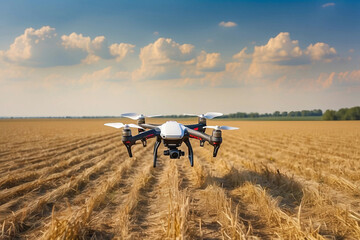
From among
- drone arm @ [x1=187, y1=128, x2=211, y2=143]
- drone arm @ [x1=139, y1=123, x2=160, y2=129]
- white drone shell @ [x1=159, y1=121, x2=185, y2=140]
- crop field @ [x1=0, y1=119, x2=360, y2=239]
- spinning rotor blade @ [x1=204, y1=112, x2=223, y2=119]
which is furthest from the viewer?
crop field @ [x1=0, y1=119, x2=360, y2=239]

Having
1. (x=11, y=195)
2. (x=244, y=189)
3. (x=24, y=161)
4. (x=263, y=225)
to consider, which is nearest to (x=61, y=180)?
(x=11, y=195)

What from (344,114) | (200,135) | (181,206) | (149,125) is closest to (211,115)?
(200,135)

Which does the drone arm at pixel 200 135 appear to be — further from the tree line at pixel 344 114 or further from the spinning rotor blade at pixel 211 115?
the tree line at pixel 344 114

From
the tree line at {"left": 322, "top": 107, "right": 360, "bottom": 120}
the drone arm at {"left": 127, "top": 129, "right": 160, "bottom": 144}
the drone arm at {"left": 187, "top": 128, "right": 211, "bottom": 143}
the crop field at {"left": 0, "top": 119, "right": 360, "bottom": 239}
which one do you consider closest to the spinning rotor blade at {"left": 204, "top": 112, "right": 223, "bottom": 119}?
the crop field at {"left": 0, "top": 119, "right": 360, "bottom": 239}

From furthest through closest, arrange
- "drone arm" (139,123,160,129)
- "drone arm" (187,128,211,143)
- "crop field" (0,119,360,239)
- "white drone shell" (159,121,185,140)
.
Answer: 1. "crop field" (0,119,360,239)
2. "drone arm" (139,123,160,129)
3. "drone arm" (187,128,211,143)
4. "white drone shell" (159,121,185,140)

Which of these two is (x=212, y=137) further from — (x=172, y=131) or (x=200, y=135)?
(x=172, y=131)

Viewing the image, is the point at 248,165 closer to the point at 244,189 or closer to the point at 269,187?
the point at 269,187

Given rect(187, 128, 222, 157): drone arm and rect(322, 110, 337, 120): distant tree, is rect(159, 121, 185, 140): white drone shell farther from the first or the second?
rect(322, 110, 337, 120): distant tree

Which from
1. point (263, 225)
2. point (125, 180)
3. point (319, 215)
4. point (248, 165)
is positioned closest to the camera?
point (263, 225)
